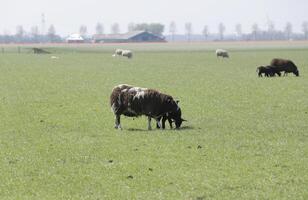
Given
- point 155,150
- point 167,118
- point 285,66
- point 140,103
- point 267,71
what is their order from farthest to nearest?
point 285,66 → point 267,71 → point 167,118 → point 140,103 → point 155,150

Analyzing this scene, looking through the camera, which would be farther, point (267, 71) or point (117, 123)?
point (267, 71)

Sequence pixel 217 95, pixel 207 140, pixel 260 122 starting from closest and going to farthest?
pixel 207 140, pixel 260 122, pixel 217 95

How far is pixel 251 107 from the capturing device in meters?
27.3

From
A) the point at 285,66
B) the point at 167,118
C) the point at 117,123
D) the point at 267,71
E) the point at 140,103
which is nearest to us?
the point at 140,103

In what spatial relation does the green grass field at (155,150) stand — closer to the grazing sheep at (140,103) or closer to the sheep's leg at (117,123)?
the sheep's leg at (117,123)

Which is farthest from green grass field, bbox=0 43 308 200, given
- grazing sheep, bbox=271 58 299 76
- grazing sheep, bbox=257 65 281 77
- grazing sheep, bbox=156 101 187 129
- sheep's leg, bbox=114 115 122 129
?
grazing sheep, bbox=271 58 299 76

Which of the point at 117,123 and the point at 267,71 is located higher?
the point at 117,123

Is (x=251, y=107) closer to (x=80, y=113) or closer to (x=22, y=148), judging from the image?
(x=80, y=113)

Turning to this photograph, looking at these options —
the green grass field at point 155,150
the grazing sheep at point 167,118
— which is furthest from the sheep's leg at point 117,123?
the grazing sheep at point 167,118

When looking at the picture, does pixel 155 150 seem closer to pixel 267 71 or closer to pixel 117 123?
pixel 117 123

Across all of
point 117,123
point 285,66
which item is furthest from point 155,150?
point 285,66

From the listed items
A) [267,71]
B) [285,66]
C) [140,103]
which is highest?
[140,103]

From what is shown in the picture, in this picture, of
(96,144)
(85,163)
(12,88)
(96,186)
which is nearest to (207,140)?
(96,144)

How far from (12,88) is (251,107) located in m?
15.3
